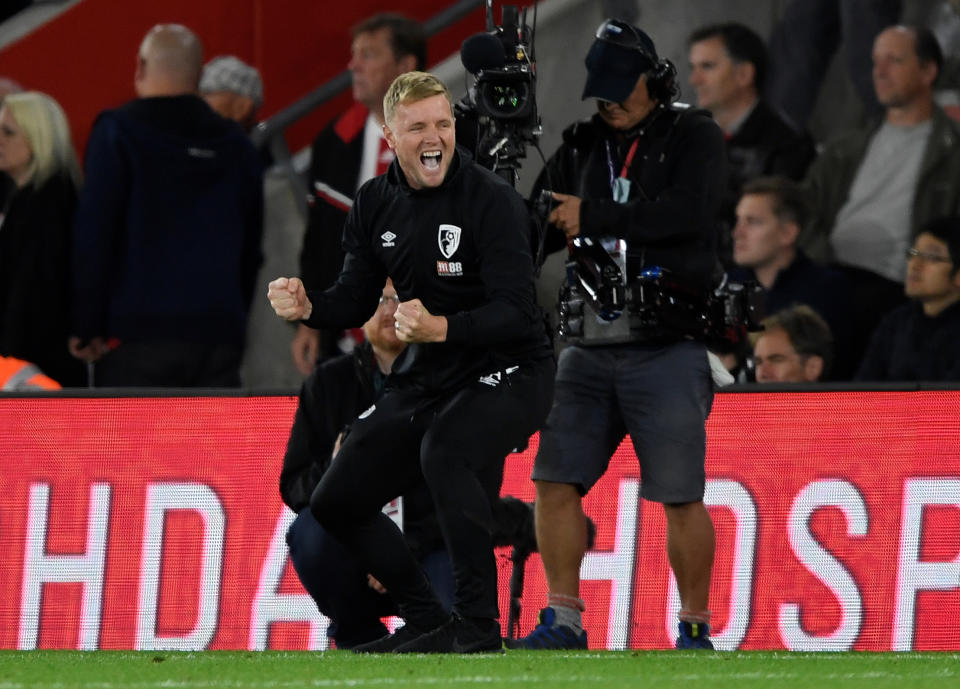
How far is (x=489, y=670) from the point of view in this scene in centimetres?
513

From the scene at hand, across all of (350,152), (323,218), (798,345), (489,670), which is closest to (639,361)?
(489,670)

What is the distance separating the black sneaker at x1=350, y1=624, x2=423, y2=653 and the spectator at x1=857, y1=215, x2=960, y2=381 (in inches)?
116

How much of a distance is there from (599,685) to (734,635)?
2203 millimetres

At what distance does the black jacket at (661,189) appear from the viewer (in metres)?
6.29

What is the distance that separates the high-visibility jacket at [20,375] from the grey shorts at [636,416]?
291cm

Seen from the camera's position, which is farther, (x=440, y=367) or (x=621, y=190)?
(x=621, y=190)

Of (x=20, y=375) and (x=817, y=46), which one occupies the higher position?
(x=817, y=46)

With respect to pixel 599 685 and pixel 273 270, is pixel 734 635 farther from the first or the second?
pixel 273 270

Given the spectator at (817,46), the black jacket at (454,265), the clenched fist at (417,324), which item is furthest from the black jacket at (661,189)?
the spectator at (817,46)

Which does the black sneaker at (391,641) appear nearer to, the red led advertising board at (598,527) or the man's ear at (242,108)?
the red led advertising board at (598,527)

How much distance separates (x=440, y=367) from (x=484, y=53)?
42.2 inches

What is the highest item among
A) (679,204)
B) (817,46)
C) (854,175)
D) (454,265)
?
(817,46)

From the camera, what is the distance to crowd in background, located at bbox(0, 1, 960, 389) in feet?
27.5

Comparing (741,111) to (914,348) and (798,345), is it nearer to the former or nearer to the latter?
(798,345)
